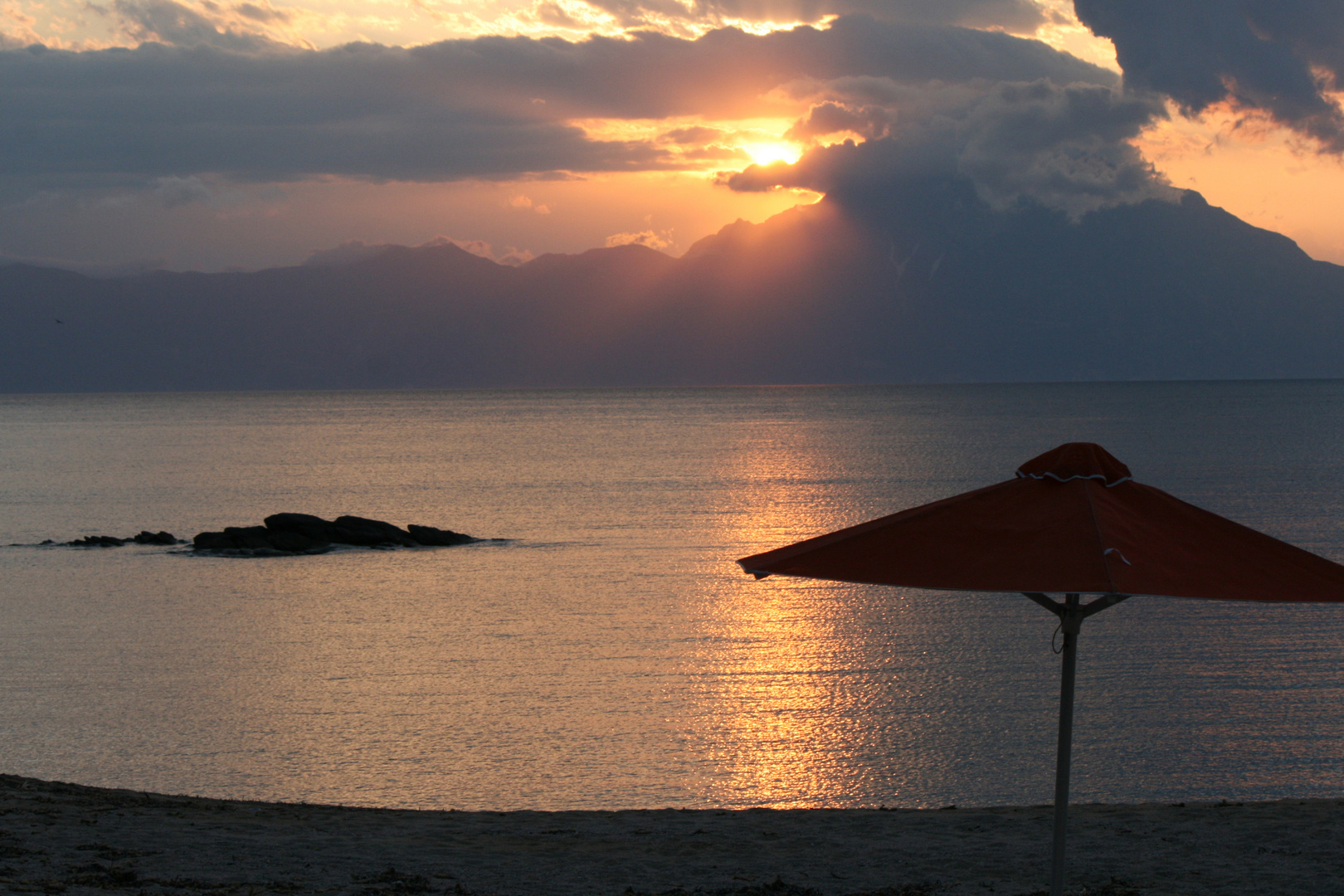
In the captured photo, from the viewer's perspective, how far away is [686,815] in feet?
48.0

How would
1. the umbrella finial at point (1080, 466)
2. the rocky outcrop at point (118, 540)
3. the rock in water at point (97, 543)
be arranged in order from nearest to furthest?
the umbrella finial at point (1080, 466), the rock in water at point (97, 543), the rocky outcrop at point (118, 540)

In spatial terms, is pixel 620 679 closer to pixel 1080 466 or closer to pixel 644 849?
pixel 644 849

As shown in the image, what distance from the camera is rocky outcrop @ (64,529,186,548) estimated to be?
52.4 meters

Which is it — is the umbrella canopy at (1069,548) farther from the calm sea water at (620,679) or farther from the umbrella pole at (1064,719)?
the calm sea water at (620,679)

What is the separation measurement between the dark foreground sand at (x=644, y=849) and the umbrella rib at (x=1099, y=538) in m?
6.25

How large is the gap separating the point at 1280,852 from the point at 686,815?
677 cm

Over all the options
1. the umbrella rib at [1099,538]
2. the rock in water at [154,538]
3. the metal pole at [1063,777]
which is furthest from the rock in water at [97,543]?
the umbrella rib at [1099,538]

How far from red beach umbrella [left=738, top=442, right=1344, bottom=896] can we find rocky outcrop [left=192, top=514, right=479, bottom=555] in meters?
47.1

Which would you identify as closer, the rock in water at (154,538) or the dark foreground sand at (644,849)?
the dark foreground sand at (644,849)

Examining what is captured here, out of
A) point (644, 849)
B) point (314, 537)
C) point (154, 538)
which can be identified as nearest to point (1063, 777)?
point (644, 849)

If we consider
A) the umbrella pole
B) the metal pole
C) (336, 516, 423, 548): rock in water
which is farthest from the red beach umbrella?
(336, 516, 423, 548): rock in water

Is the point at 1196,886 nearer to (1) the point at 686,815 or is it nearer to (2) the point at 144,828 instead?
(1) the point at 686,815

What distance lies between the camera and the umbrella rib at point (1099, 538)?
5.35 meters

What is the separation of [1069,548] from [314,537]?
49481 millimetres
